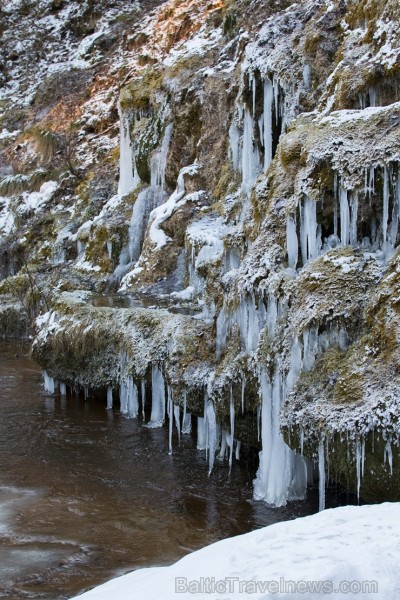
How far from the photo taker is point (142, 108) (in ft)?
68.9

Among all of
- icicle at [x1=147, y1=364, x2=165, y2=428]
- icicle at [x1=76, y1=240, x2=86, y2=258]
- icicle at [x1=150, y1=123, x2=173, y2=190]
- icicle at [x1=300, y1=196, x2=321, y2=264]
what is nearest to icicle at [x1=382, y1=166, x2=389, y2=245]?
icicle at [x1=300, y1=196, x2=321, y2=264]

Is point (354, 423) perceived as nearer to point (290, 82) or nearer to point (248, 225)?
point (248, 225)

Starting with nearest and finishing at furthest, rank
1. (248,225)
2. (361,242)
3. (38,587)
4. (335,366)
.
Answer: (38,587) → (335,366) → (361,242) → (248,225)

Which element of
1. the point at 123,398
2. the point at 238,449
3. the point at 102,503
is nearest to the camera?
the point at 102,503

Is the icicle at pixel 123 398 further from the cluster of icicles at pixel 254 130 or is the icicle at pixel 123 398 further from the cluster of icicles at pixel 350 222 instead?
the cluster of icicles at pixel 350 222

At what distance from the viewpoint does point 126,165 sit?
21.0 m

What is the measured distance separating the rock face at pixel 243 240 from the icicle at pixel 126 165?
65mm

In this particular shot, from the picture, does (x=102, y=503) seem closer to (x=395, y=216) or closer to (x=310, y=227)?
(x=310, y=227)

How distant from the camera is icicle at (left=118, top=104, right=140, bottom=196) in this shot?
2066 centimetres

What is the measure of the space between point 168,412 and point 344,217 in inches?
201

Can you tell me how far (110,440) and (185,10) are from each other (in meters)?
21.8

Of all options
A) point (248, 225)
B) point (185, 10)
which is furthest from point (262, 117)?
point (185, 10)

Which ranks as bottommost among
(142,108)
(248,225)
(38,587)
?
(38,587)

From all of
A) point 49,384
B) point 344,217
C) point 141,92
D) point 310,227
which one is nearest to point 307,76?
point 310,227
